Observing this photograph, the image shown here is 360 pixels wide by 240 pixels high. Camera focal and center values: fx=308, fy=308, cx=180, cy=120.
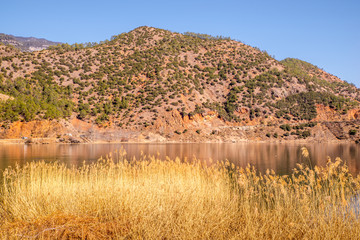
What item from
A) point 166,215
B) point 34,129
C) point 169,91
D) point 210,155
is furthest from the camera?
point 169,91

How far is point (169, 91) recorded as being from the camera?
3317 inches

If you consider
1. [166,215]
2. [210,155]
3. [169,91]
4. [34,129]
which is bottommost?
[210,155]

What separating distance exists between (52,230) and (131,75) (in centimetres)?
8410

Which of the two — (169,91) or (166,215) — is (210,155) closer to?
(166,215)

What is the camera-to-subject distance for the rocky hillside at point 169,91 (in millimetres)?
72938

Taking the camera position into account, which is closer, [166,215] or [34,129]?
[166,215]

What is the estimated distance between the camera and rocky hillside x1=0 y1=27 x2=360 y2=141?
72.9m

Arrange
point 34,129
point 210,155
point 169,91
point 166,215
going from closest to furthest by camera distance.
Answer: point 166,215 → point 210,155 → point 34,129 → point 169,91

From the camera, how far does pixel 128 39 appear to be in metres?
109

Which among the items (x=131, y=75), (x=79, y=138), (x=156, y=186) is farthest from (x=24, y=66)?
(x=156, y=186)

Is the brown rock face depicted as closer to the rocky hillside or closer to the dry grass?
the rocky hillside

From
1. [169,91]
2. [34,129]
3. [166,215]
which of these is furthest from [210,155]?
[169,91]

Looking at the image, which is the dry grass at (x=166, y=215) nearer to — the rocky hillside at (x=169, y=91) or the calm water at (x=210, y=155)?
the calm water at (x=210, y=155)

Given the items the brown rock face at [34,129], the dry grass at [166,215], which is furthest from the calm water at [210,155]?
the brown rock face at [34,129]
